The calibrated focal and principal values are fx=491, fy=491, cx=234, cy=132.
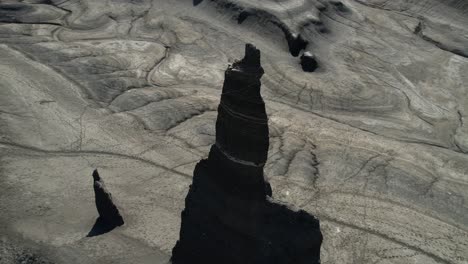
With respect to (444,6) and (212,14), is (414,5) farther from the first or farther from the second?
(212,14)

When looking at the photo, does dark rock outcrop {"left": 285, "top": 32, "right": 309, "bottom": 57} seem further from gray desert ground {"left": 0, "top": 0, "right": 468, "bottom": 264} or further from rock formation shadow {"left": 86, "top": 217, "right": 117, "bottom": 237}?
rock formation shadow {"left": 86, "top": 217, "right": 117, "bottom": 237}

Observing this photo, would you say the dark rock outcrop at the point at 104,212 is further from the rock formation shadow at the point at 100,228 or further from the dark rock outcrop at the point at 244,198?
the dark rock outcrop at the point at 244,198

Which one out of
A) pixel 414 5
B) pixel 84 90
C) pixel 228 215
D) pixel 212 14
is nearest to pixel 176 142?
pixel 84 90

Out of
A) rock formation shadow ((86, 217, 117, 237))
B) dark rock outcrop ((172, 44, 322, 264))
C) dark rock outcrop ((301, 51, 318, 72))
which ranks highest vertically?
dark rock outcrop ((172, 44, 322, 264))

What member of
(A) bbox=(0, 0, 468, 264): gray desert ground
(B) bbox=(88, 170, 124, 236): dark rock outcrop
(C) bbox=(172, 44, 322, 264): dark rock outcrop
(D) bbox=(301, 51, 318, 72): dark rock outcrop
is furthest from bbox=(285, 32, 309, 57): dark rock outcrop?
(C) bbox=(172, 44, 322, 264): dark rock outcrop

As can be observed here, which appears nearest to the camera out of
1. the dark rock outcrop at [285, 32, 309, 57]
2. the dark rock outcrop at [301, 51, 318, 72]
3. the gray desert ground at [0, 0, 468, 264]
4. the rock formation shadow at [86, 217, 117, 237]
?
the rock formation shadow at [86, 217, 117, 237]

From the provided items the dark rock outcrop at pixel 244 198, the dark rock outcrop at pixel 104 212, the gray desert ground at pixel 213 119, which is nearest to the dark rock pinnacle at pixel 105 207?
the dark rock outcrop at pixel 104 212
